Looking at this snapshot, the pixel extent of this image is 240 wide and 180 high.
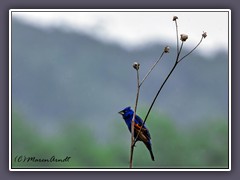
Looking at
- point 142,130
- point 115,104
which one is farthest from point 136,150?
point 115,104

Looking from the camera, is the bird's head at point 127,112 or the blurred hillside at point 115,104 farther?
the blurred hillside at point 115,104

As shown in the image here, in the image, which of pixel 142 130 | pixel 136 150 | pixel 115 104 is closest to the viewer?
pixel 142 130

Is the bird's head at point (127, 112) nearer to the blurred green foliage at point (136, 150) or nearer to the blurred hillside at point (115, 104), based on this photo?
the blurred hillside at point (115, 104)

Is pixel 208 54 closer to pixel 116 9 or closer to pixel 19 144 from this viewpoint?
pixel 116 9

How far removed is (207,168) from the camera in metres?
4.89

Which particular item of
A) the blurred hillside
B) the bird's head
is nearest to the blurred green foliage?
the blurred hillside

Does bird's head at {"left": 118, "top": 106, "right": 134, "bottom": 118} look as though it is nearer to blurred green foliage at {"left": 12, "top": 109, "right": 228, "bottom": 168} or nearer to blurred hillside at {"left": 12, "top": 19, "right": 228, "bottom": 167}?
blurred hillside at {"left": 12, "top": 19, "right": 228, "bottom": 167}

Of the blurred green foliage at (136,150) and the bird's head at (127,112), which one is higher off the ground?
the bird's head at (127,112)

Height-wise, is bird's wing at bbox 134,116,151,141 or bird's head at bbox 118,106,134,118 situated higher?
bird's head at bbox 118,106,134,118

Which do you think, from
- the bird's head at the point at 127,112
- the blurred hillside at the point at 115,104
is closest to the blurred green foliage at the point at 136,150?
the blurred hillside at the point at 115,104

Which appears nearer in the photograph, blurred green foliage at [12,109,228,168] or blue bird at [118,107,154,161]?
blue bird at [118,107,154,161]

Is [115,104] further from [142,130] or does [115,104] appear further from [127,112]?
[142,130]

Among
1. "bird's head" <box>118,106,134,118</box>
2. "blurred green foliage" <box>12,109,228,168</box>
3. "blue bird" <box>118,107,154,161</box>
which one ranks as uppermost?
"bird's head" <box>118,106,134,118</box>
